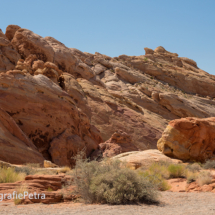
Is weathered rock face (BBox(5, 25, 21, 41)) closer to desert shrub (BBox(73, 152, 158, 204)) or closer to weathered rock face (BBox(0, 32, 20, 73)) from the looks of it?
weathered rock face (BBox(0, 32, 20, 73))

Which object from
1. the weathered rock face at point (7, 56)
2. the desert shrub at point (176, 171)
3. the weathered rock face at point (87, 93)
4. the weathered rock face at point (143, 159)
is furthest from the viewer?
the weathered rock face at point (7, 56)

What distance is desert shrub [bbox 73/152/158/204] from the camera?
23.8 ft

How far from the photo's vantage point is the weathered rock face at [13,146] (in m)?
14.0

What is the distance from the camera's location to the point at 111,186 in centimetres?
759

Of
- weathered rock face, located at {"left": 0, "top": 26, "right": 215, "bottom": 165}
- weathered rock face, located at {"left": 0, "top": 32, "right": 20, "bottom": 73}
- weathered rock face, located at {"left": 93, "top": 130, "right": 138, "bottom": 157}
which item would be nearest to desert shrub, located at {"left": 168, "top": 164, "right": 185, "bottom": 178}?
weathered rock face, located at {"left": 0, "top": 26, "right": 215, "bottom": 165}

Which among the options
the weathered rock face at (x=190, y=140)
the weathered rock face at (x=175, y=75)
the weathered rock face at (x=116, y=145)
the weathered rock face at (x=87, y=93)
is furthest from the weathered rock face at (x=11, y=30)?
the weathered rock face at (x=175, y=75)

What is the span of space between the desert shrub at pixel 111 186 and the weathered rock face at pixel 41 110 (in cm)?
1080

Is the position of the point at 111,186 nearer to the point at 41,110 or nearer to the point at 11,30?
the point at 41,110

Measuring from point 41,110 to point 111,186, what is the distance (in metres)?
13.0

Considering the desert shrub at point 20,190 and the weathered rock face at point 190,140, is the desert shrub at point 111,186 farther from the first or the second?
the weathered rock face at point 190,140

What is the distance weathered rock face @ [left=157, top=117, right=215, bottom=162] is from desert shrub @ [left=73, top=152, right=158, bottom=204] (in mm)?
7497

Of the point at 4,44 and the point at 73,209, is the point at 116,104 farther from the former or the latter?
the point at 73,209

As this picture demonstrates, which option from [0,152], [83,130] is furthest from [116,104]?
[0,152]

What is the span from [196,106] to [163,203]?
37957 mm
